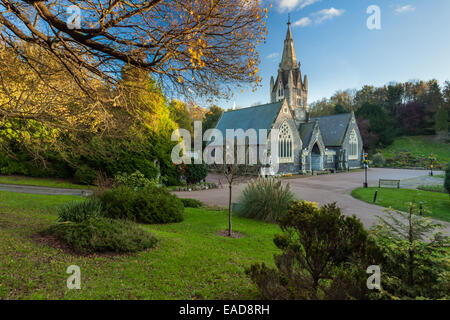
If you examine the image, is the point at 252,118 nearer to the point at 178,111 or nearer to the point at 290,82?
the point at 290,82

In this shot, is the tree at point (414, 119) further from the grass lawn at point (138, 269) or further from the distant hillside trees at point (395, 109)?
the grass lawn at point (138, 269)

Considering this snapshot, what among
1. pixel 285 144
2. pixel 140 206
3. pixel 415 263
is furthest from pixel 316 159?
pixel 415 263

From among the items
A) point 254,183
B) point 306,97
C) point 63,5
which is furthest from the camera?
point 306,97

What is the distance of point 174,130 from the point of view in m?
19.3

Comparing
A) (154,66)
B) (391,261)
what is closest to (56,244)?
(154,66)

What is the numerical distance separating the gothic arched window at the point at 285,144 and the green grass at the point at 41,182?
2098cm

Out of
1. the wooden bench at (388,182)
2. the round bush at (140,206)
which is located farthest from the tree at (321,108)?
the round bush at (140,206)

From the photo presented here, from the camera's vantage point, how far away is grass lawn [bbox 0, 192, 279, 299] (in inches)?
141

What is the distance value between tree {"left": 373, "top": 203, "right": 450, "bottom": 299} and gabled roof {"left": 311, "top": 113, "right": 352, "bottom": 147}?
1486 inches

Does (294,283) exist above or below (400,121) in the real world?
below

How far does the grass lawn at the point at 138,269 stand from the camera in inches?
141

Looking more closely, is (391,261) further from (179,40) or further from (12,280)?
(12,280)

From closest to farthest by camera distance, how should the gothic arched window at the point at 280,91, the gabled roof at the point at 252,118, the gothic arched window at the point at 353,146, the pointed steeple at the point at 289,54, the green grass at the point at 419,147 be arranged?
1. the gabled roof at the point at 252,118
2. the gothic arched window at the point at 353,146
3. the pointed steeple at the point at 289,54
4. the gothic arched window at the point at 280,91
5. the green grass at the point at 419,147

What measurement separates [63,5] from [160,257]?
5306 millimetres
